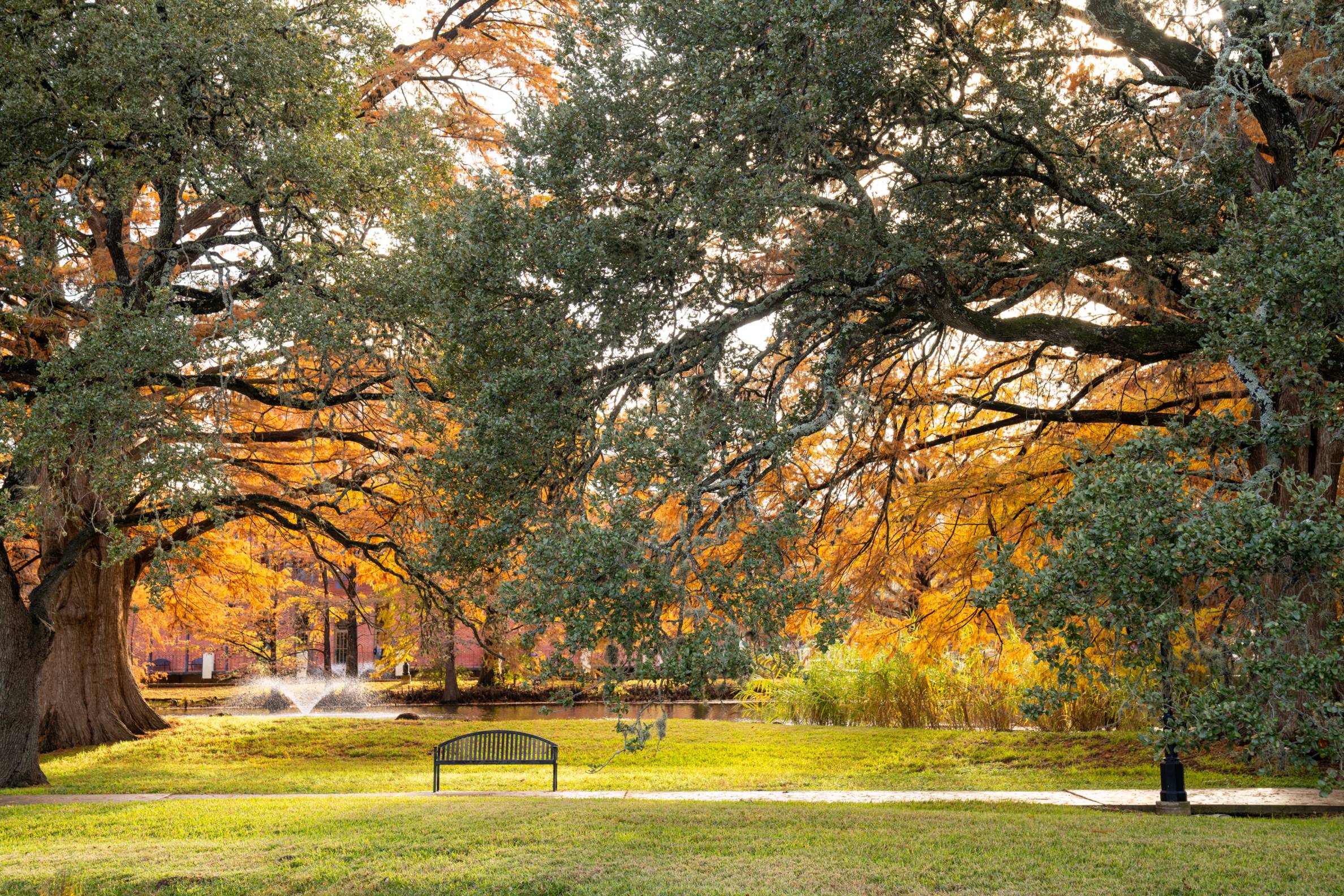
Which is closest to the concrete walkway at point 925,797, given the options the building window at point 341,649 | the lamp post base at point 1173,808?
the lamp post base at point 1173,808

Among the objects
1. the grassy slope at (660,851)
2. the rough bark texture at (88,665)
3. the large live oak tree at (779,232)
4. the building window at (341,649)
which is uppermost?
the large live oak tree at (779,232)

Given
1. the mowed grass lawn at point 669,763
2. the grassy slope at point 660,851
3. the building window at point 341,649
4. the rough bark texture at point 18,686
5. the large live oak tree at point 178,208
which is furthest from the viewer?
the building window at point 341,649

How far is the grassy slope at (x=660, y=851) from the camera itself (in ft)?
25.6

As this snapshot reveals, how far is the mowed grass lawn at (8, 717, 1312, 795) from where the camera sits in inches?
550

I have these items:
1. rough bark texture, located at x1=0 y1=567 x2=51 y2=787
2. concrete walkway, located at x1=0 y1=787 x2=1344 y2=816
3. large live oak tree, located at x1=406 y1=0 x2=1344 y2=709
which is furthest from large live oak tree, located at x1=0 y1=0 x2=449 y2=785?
concrete walkway, located at x1=0 y1=787 x2=1344 y2=816

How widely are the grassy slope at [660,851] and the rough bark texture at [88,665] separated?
9.20 metres

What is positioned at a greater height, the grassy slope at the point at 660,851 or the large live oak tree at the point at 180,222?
the large live oak tree at the point at 180,222

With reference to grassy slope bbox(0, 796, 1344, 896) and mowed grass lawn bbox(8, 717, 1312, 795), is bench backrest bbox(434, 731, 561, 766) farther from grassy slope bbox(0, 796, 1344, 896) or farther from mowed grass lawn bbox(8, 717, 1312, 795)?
grassy slope bbox(0, 796, 1344, 896)

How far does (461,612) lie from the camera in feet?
46.2

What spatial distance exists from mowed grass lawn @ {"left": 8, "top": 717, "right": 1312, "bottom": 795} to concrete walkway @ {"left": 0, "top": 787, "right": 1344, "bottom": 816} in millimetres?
487

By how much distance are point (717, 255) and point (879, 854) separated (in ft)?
16.6

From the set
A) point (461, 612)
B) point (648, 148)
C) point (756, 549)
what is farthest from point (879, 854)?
point (461, 612)

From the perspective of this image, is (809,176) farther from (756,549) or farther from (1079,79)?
(1079,79)

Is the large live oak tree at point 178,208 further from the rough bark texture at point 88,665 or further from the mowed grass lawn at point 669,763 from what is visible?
the rough bark texture at point 88,665
